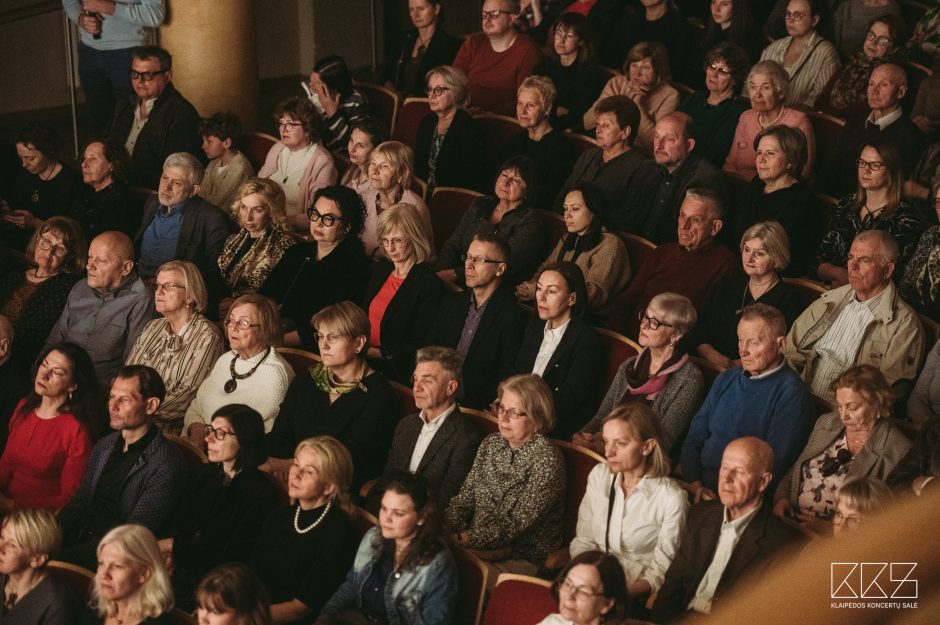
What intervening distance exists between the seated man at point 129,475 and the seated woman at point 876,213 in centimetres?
223

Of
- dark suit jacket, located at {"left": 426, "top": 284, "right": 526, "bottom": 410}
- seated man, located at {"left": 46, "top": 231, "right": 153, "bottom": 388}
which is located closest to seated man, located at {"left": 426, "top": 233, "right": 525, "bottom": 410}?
dark suit jacket, located at {"left": 426, "top": 284, "right": 526, "bottom": 410}

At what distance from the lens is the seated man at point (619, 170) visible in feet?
14.8

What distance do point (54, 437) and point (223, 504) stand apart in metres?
0.72

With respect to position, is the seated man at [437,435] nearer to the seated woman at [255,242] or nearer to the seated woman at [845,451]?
the seated woman at [845,451]

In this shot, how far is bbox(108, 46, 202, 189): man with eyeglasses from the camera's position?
17.0 feet

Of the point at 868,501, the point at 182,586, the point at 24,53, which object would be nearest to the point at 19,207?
the point at 24,53

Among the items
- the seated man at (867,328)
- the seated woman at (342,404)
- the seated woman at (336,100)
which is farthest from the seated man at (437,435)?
the seated woman at (336,100)

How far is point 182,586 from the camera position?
3.09 meters

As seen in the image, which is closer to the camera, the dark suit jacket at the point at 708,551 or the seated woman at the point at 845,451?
the dark suit jacket at the point at 708,551

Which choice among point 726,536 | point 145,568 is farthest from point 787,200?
point 145,568

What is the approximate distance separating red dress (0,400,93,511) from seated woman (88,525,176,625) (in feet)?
2.94

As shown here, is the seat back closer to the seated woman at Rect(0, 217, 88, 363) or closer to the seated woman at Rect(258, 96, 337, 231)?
the seated woman at Rect(0, 217, 88, 363)

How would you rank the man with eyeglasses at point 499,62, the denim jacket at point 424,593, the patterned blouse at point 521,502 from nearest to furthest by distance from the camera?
1. the denim jacket at point 424,593
2. the patterned blouse at point 521,502
3. the man with eyeglasses at point 499,62

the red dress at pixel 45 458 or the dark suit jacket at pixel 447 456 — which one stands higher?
the dark suit jacket at pixel 447 456
